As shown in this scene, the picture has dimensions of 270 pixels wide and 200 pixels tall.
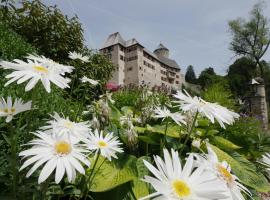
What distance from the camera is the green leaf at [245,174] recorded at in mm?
2918

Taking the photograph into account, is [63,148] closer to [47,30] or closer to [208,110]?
[208,110]

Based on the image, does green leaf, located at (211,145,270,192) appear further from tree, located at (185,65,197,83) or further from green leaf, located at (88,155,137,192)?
tree, located at (185,65,197,83)

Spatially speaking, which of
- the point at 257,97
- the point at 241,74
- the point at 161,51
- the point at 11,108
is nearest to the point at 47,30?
the point at 11,108

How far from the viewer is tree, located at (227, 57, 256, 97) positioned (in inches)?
2068

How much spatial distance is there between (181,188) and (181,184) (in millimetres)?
24

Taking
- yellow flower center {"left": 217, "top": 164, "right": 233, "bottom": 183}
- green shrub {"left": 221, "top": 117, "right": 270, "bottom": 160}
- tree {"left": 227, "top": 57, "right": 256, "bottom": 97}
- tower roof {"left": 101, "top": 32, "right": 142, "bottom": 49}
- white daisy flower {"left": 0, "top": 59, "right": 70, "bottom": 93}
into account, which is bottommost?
green shrub {"left": 221, "top": 117, "right": 270, "bottom": 160}

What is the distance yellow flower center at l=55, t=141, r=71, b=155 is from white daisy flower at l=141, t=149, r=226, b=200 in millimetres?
354

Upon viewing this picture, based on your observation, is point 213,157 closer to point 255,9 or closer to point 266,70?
point 255,9

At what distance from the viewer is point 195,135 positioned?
3.00 metres

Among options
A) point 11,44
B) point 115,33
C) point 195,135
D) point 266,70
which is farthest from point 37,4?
point 115,33

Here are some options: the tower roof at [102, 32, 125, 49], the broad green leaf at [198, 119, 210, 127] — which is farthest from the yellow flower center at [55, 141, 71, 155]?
the tower roof at [102, 32, 125, 49]

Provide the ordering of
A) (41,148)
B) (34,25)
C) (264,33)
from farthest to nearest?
(264,33) → (34,25) → (41,148)

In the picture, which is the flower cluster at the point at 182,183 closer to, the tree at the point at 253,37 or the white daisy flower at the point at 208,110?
the white daisy flower at the point at 208,110

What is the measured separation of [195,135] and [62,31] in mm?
7292
